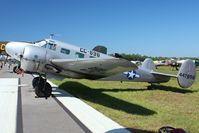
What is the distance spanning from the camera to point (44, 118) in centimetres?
842

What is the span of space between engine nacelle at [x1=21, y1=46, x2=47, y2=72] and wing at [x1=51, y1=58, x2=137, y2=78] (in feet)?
1.61

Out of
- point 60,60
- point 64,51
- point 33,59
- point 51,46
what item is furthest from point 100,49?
point 33,59

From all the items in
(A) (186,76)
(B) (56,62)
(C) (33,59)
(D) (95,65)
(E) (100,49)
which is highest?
(E) (100,49)

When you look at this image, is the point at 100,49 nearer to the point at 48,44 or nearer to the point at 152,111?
the point at 48,44

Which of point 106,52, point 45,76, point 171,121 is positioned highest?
point 106,52

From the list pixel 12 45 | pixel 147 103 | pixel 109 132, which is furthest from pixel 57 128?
pixel 12 45

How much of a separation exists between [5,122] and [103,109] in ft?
11.5

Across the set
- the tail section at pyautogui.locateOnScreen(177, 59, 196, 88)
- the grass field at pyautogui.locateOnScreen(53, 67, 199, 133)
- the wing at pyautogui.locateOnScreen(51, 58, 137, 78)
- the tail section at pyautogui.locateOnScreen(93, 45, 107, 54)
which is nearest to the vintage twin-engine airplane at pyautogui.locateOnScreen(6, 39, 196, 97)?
the wing at pyautogui.locateOnScreen(51, 58, 137, 78)

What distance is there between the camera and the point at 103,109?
33.6 ft

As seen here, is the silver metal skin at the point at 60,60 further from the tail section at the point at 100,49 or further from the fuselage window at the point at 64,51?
the tail section at the point at 100,49

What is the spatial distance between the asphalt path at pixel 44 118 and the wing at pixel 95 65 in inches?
63.7

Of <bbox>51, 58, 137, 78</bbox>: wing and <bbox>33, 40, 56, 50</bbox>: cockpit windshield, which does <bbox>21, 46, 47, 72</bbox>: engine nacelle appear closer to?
<bbox>33, 40, 56, 50</bbox>: cockpit windshield

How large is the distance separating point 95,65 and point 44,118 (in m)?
3.67

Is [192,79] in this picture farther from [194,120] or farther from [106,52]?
[194,120]
